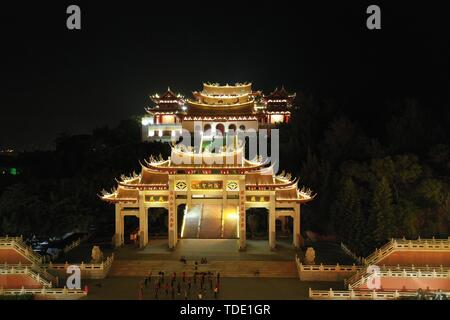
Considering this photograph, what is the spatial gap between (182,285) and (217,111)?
2541cm

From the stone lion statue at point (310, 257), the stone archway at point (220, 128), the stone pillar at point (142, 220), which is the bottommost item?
the stone lion statue at point (310, 257)

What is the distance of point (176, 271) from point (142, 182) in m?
5.29

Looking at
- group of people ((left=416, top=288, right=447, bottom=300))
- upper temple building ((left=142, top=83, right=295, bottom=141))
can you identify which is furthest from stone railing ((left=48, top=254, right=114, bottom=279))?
upper temple building ((left=142, top=83, right=295, bottom=141))

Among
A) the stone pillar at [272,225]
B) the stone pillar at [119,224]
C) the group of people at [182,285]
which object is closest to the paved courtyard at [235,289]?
the group of people at [182,285]

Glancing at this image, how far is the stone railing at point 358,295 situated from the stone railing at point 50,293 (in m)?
8.40

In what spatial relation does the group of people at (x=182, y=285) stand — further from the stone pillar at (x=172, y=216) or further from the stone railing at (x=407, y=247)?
the stone railing at (x=407, y=247)

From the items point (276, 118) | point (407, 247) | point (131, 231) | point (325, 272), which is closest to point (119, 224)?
point (131, 231)

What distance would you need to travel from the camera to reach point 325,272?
2198 cm

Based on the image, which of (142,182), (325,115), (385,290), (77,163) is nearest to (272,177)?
(142,182)

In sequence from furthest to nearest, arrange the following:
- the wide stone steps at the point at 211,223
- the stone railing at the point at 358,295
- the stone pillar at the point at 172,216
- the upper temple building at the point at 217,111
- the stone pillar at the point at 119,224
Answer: the upper temple building at the point at 217,111
the wide stone steps at the point at 211,223
the stone pillar at the point at 119,224
the stone pillar at the point at 172,216
the stone railing at the point at 358,295

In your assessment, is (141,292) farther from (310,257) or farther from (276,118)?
(276,118)

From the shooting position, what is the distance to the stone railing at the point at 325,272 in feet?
71.7

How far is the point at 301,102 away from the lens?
43.8 m

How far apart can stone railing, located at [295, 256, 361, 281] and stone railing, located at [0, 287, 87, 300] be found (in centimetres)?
853
